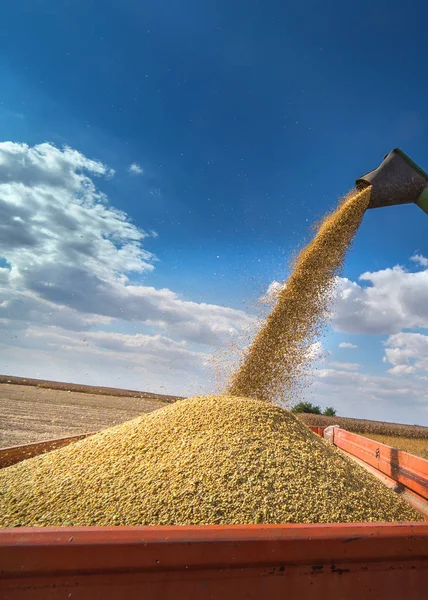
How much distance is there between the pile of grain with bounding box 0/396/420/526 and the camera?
1965 mm

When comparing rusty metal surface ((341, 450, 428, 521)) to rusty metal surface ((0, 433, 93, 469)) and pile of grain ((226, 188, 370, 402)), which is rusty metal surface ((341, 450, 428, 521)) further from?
rusty metal surface ((0, 433, 93, 469))

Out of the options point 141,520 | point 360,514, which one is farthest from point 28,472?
point 360,514

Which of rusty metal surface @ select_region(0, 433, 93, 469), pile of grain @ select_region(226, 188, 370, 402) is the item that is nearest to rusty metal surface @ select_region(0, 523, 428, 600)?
rusty metal surface @ select_region(0, 433, 93, 469)

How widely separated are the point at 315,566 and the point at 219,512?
0.63 metres

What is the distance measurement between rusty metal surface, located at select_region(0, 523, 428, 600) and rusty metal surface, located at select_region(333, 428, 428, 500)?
1487 mm

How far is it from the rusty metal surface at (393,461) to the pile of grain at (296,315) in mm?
1049

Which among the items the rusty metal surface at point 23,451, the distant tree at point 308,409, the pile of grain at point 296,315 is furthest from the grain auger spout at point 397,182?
the distant tree at point 308,409

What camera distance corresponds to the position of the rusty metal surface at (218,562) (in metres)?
1.23

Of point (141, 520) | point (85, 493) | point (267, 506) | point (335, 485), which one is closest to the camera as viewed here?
point (141, 520)

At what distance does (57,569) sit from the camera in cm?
123

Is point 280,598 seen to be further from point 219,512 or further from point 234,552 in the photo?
point 219,512

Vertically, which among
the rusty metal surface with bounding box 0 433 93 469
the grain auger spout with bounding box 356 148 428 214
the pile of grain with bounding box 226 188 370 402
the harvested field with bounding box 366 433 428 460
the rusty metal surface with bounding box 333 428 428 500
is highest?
the grain auger spout with bounding box 356 148 428 214

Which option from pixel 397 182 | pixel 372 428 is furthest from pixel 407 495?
pixel 372 428

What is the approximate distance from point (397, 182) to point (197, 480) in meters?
3.69
